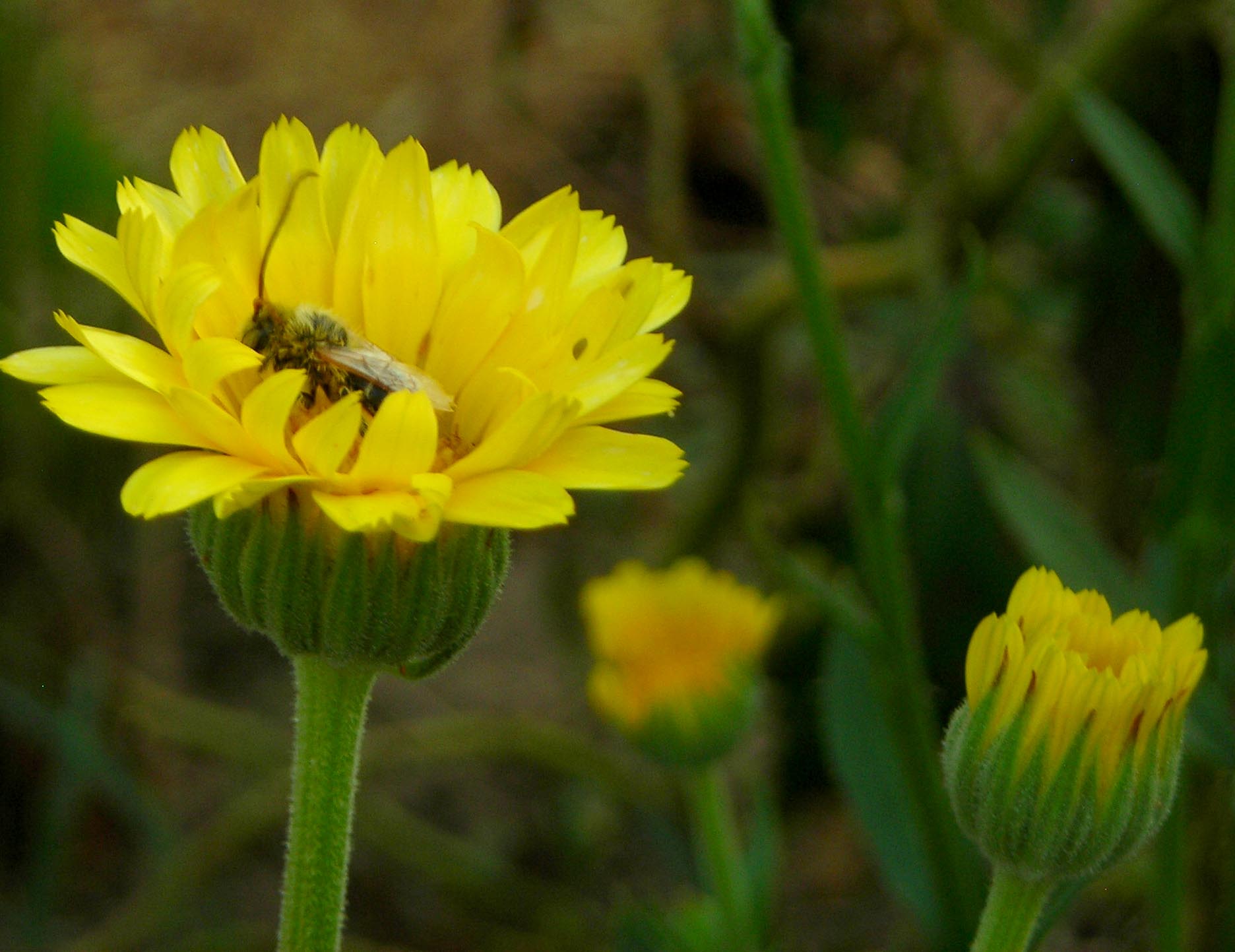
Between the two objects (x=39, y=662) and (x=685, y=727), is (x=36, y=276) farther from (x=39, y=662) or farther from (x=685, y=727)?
(x=685, y=727)

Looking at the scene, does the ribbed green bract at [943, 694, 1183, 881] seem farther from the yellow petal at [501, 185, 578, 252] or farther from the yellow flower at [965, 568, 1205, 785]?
the yellow petal at [501, 185, 578, 252]

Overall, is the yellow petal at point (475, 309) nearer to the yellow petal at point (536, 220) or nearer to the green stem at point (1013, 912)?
the yellow petal at point (536, 220)

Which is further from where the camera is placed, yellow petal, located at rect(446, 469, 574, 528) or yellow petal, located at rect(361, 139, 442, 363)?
yellow petal, located at rect(361, 139, 442, 363)

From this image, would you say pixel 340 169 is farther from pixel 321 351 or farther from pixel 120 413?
pixel 120 413

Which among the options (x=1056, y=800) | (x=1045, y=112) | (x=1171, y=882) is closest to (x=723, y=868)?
(x=1171, y=882)

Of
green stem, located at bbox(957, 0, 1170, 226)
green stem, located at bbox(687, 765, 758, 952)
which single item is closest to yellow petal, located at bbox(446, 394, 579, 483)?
green stem, located at bbox(687, 765, 758, 952)

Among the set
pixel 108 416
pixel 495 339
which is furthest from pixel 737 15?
pixel 108 416

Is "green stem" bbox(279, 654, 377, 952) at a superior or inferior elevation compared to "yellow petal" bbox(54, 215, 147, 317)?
inferior

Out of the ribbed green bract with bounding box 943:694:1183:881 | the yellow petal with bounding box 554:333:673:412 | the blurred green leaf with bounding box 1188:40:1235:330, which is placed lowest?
the ribbed green bract with bounding box 943:694:1183:881
